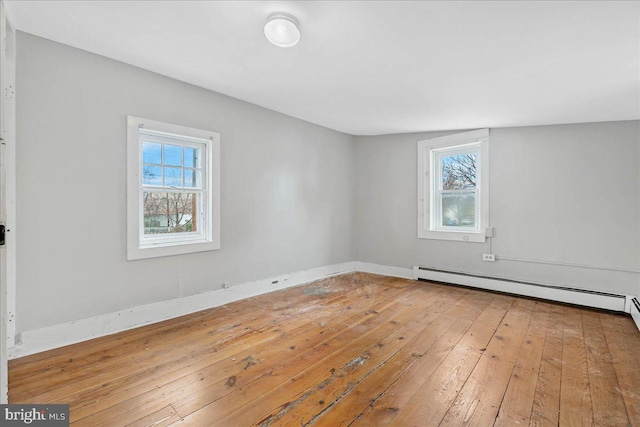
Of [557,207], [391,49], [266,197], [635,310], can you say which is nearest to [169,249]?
[266,197]

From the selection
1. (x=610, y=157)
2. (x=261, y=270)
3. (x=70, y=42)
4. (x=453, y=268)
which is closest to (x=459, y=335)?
(x=453, y=268)

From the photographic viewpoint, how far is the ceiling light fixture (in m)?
1.98

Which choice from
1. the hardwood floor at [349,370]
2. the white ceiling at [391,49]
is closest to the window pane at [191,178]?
the white ceiling at [391,49]

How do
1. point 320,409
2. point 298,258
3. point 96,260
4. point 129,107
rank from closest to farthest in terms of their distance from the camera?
point 320,409
point 96,260
point 129,107
point 298,258

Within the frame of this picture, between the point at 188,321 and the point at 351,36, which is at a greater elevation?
the point at 351,36

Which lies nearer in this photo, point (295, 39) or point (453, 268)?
point (295, 39)

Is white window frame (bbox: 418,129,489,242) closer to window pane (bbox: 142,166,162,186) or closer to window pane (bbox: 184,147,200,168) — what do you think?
window pane (bbox: 184,147,200,168)

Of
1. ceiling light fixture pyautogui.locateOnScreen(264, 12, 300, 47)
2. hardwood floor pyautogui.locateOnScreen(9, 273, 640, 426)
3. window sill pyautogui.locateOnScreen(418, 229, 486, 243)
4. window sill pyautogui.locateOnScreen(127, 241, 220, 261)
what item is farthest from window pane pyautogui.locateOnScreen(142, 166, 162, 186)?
window sill pyautogui.locateOnScreen(418, 229, 486, 243)

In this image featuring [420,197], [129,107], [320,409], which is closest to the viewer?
[320,409]

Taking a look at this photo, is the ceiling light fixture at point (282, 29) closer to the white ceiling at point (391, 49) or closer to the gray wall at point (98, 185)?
the white ceiling at point (391, 49)

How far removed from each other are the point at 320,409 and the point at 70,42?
319cm

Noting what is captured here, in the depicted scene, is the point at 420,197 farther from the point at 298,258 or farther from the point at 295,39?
the point at 295,39

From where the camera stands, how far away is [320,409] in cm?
174

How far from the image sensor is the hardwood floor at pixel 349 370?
171cm
